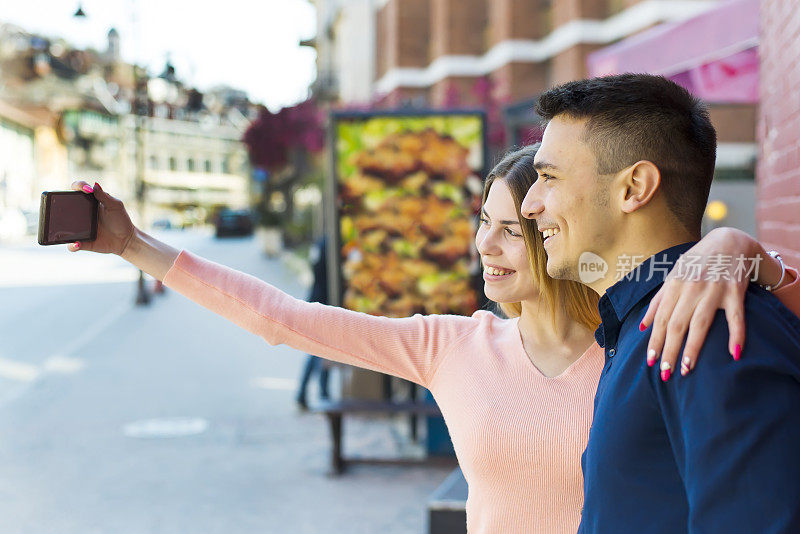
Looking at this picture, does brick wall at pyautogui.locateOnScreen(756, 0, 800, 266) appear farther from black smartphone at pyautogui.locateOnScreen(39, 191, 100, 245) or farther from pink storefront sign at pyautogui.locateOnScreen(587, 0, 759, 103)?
black smartphone at pyautogui.locateOnScreen(39, 191, 100, 245)

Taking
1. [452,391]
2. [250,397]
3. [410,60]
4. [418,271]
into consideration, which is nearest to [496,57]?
[410,60]

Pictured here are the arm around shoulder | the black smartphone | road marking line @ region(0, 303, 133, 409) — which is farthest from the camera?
road marking line @ region(0, 303, 133, 409)

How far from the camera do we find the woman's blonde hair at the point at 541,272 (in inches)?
85.7

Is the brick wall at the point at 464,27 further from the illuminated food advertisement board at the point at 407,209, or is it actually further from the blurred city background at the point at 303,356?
the illuminated food advertisement board at the point at 407,209

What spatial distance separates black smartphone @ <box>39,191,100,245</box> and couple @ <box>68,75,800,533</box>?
0.12 ft

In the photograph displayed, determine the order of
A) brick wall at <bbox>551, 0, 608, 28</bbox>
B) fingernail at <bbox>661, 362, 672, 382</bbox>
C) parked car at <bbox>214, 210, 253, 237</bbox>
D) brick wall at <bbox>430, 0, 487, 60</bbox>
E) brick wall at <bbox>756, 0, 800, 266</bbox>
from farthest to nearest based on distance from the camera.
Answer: parked car at <bbox>214, 210, 253, 237</bbox> < brick wall at <bbox>430, 0, 487, 60</bbox> < brick wall at <bbox>551, 0, 608, 28</bbox> < brick wall at <bbox>756, 0, 800, 266</bbox> < fingernail at <bbox>661, 362, 672, 382</bbox>

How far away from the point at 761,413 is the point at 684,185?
458 millimetres

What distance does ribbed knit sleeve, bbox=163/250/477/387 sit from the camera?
79.2 inches

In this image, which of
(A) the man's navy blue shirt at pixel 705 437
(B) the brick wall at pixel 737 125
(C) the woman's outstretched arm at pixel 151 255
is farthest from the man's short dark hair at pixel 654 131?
(B) the brick wall at pixel 737 125

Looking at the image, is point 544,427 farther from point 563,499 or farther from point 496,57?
point 496,57

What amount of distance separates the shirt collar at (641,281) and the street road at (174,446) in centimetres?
416

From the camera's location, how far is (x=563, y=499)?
1985 mm

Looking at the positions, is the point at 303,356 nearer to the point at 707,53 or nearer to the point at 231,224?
the point at 707,53

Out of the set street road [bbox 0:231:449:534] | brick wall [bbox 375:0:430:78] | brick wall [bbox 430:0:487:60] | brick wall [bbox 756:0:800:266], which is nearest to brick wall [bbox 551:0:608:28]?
brick wall [bbox 430:0:487:60]
